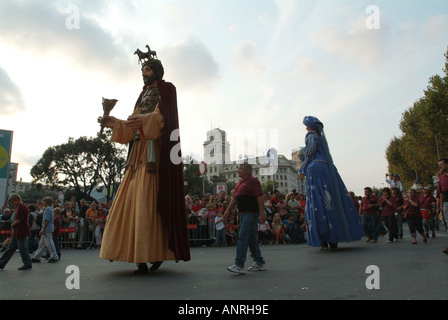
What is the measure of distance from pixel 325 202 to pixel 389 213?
5107mm

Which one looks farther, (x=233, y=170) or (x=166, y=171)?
(x=233, y=170)

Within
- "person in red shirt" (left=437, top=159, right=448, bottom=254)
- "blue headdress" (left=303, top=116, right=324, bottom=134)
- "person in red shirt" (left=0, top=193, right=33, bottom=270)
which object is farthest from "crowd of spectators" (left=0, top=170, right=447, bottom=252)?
"person in red shirt" (left=0, top=193, right=33, bottom=270)

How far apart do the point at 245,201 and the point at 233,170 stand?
12727 centimetres

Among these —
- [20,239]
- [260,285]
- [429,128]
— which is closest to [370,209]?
[260,285]

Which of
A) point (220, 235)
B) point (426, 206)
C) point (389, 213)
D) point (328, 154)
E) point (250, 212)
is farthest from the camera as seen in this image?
point (220, 235)

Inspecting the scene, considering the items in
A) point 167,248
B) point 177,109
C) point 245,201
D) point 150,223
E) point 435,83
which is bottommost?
point 167,248

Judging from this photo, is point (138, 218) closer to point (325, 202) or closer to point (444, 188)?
point (325, 202)

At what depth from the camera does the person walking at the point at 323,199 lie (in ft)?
26.6

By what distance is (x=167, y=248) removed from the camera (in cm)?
535

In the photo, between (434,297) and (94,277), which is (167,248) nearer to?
(94,277)

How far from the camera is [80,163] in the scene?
4556 centimetres

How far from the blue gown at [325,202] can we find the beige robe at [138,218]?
13.2ft

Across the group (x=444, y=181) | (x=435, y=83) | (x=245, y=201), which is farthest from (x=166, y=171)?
(x=435, y=83)

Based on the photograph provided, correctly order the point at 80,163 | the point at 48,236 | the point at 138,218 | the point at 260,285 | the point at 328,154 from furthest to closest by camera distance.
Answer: the point at 80,163
the point at 48,236
the point at 328,154
the point at 138,218
the point at 260,285
